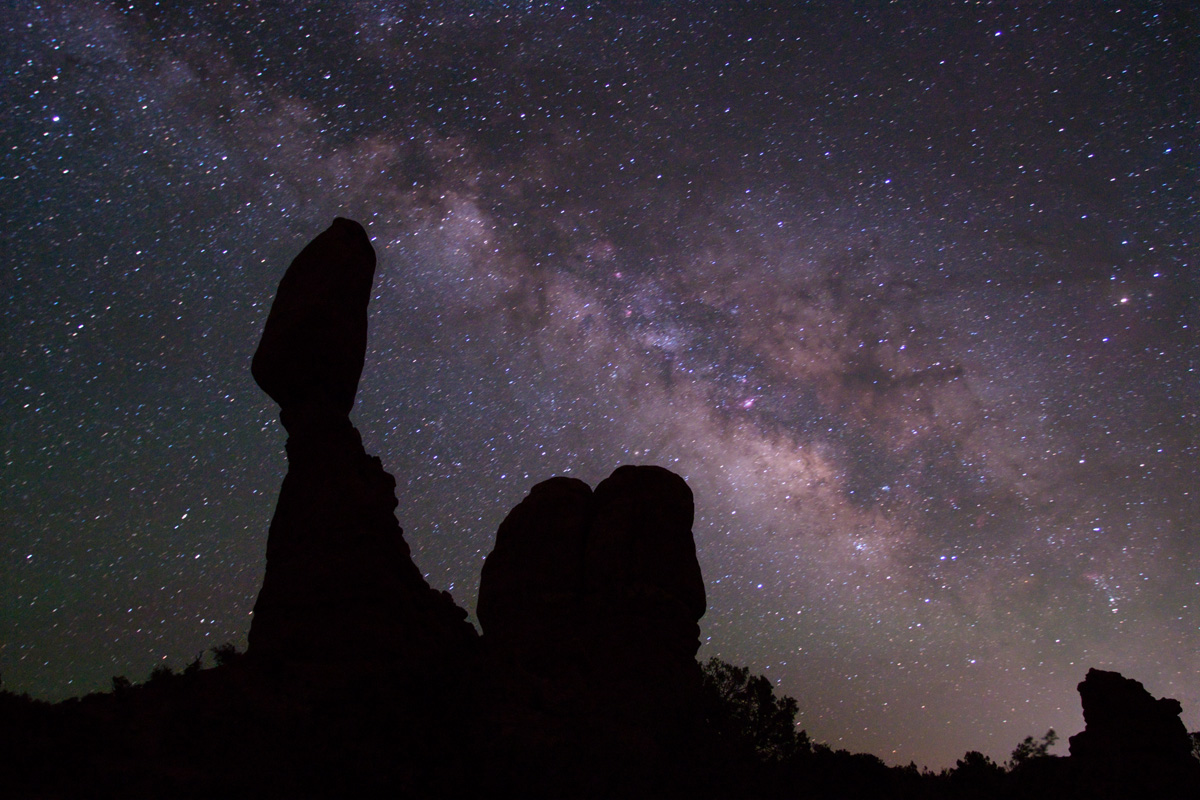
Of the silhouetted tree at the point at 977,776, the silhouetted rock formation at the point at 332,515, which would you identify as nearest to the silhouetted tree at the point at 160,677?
the silhouetted rock formation at the point at 332,515

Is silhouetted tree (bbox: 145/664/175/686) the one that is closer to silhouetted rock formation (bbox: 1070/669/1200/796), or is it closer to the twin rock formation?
the twin rock formation

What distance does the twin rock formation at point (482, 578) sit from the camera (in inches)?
789

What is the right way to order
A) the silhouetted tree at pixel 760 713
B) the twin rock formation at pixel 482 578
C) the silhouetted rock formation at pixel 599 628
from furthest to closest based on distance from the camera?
the silhouetted tree at pixel 760 713 → the silhouetted rock formation at pixel 599 628 → the twin rock formation at pixel 482 578

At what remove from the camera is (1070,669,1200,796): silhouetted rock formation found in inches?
1188

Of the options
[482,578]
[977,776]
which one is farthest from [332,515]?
[977,776]

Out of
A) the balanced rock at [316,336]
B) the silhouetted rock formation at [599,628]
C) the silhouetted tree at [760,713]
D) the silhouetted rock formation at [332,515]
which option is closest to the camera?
the silhouetted rock formation at [332,515]

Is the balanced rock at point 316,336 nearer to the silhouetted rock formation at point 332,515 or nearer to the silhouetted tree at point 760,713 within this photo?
the silhouetted rock formation at point 332,515

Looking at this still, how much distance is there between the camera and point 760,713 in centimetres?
3117

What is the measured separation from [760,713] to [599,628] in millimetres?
10652

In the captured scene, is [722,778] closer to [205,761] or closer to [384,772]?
[384,772]

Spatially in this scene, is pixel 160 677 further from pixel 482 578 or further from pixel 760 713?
pixel 760 713

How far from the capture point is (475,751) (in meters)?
19.4

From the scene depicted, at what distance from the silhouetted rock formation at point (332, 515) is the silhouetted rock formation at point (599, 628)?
11.4ft

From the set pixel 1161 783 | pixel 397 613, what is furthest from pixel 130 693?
pixel 1161 783
